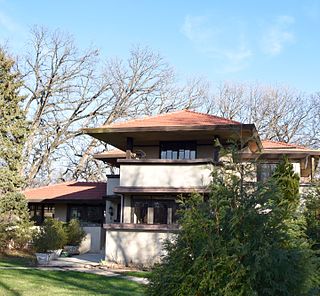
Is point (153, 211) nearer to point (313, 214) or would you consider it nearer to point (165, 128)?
point (165, 128)

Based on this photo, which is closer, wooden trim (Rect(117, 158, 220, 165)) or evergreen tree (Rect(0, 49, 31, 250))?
wooden trim (Rect(117, 158, 220, 165))

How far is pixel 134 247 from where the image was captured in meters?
17.2

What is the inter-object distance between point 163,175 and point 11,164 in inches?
317

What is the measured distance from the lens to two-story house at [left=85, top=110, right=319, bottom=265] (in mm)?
17109

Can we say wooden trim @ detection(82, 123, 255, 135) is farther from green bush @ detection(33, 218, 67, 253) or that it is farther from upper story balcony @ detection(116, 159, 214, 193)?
green bush @ detection(33, 218, 67, 253)

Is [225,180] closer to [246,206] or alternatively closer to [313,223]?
[246,206]

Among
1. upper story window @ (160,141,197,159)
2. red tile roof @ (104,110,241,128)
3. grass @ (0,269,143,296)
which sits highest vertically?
red tile roof @ (104,110,241,128)

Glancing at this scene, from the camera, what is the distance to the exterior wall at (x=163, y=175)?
1720 centimetres

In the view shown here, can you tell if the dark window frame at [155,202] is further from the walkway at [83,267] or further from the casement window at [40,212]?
the casement window at [40,212]

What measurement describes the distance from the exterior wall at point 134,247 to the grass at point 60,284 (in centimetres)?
234

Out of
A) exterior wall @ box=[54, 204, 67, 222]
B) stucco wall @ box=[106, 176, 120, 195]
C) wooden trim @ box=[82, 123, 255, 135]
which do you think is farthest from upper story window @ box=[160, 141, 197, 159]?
exterior wall @ box=[54, 204, 67, 222]

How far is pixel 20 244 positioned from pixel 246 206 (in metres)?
17.6

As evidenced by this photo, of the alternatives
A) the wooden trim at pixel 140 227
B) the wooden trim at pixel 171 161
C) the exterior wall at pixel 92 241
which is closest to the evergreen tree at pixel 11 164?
the exterior wall at pixel 92 241

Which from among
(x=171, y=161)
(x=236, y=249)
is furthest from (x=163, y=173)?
(x=236, y=249)
